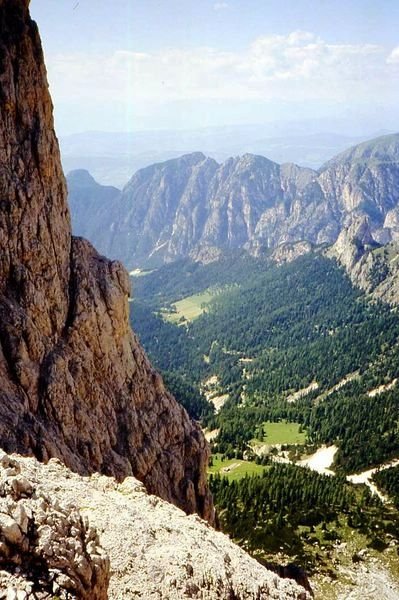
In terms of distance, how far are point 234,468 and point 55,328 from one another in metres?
125

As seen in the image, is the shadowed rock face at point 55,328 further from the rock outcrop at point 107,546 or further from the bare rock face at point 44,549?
the bare rock face at point 44,549

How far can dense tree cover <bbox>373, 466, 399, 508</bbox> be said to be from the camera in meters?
134

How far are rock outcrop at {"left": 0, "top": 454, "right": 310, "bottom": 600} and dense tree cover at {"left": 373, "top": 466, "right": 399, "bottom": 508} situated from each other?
4236 inches

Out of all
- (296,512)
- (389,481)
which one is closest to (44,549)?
(296,512)

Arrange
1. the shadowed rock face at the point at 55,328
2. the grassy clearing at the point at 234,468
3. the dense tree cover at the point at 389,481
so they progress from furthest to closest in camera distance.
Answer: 1. the grassy clearing at the point at 234,468
2. the dense tree cover at the point at 389,481
3. the shadowed rock face at the point at 55,328

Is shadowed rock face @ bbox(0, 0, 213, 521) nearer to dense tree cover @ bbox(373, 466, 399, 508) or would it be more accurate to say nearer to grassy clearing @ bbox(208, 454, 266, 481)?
dense tree cover @ bbox(373, 466, 399, 508)

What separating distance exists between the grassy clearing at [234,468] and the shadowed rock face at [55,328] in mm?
98894

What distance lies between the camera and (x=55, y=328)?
49844mm

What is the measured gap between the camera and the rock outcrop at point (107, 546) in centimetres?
2005

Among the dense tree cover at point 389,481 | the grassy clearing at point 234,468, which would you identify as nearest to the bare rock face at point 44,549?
the dense tree cover at point 389,481

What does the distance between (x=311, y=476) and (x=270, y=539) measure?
51286 mm

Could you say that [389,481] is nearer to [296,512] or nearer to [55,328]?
[296,512]

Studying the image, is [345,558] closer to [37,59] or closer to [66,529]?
[66,529]

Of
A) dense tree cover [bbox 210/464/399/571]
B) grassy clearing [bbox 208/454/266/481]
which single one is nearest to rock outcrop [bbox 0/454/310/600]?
dense tree cover [bbox 210/464/399/571]
